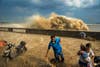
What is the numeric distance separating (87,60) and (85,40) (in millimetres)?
9317

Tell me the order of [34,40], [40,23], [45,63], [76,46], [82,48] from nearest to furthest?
1. [82,48]
2. [45,63]
3. [76,46]
4. [34,40]
5. [40,23]

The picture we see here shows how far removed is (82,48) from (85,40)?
9.34 metres

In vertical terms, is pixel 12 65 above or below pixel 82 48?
below

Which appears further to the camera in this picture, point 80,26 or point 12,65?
point 80,26

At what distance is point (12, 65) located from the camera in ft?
52.1

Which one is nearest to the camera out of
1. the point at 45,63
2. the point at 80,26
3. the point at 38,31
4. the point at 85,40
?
the point at 45,63

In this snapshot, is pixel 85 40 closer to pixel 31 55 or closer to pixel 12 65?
pixel 31 55

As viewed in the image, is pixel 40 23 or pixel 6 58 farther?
pixel 40 23

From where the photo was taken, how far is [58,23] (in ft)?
122

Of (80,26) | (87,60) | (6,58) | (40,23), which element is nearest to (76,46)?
(6,58)

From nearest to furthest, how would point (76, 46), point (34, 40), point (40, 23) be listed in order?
point (76, 46) < point (34, 40) < point (40, 23)

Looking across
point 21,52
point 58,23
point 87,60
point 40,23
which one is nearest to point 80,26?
point 58,23

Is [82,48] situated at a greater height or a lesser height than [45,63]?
greater

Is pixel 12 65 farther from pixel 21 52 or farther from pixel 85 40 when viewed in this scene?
pixel 85 40
